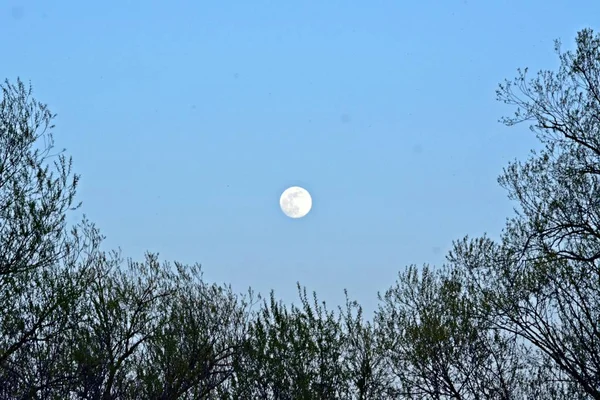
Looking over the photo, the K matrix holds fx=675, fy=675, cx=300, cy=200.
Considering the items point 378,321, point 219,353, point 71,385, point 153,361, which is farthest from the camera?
point 378,321

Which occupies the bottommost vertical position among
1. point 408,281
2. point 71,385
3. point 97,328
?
point 71,385

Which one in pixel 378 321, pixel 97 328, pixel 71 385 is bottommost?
pixel 71 385

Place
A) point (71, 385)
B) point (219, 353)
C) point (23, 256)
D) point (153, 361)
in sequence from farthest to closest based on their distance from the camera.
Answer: point (219, 353), point (153, 361), point (71, 385), point (23, 256)

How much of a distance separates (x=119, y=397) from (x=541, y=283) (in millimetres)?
9841

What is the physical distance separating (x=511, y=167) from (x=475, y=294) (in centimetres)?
452

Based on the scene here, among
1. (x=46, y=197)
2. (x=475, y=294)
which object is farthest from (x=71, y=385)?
(x=475, y=294)

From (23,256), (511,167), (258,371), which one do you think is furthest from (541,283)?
(23,256)

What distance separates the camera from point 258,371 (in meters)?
14.9

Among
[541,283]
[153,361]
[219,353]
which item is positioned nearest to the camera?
[541,283]

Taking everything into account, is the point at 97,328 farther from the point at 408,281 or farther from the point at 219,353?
the point at 408,281

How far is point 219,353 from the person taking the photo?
1817 centimetres

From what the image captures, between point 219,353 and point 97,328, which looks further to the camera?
point 219,353

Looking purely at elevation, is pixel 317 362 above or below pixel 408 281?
below

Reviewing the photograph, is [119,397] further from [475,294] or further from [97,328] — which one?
[475,294]
